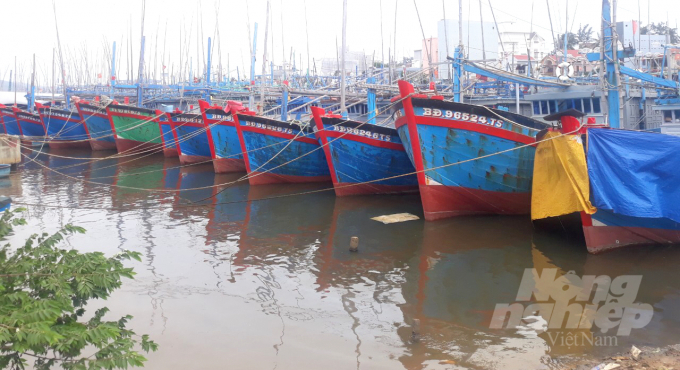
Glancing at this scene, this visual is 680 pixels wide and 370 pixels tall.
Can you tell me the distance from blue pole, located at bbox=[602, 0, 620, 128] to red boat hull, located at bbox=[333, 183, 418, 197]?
654 centimetres

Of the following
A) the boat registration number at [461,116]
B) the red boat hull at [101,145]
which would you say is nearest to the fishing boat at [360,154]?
the boat registration number at [461,116]

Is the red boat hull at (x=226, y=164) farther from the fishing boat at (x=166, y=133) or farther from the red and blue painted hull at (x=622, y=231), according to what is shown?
the red and blue painted hull at (x=622, y=231)

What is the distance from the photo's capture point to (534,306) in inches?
321

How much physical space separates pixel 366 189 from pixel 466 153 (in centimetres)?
517

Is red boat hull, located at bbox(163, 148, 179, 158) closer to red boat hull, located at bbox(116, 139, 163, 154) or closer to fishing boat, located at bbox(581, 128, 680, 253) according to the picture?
red boat hull, located at bbox(116, 139, 163, 154)

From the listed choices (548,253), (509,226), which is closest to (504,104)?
(509,226)

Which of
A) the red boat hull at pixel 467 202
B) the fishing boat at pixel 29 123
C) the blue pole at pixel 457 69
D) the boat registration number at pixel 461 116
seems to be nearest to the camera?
the boat registration number at pixel 461 116

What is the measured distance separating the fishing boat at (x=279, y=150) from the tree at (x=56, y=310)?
1538 cm

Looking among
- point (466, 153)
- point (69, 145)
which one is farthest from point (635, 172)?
point (69, 145)

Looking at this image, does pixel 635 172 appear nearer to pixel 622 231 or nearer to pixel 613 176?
pixel 613 176

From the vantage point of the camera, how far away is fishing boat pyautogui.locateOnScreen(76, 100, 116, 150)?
31.5 metres

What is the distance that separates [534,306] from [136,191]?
14811 millimetres

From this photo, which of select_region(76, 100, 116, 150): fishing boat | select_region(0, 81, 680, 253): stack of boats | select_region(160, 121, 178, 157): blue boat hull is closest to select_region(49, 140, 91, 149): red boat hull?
select_region(76, 100, 116, 150): fishing boat

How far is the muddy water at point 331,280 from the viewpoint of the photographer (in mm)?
6719
